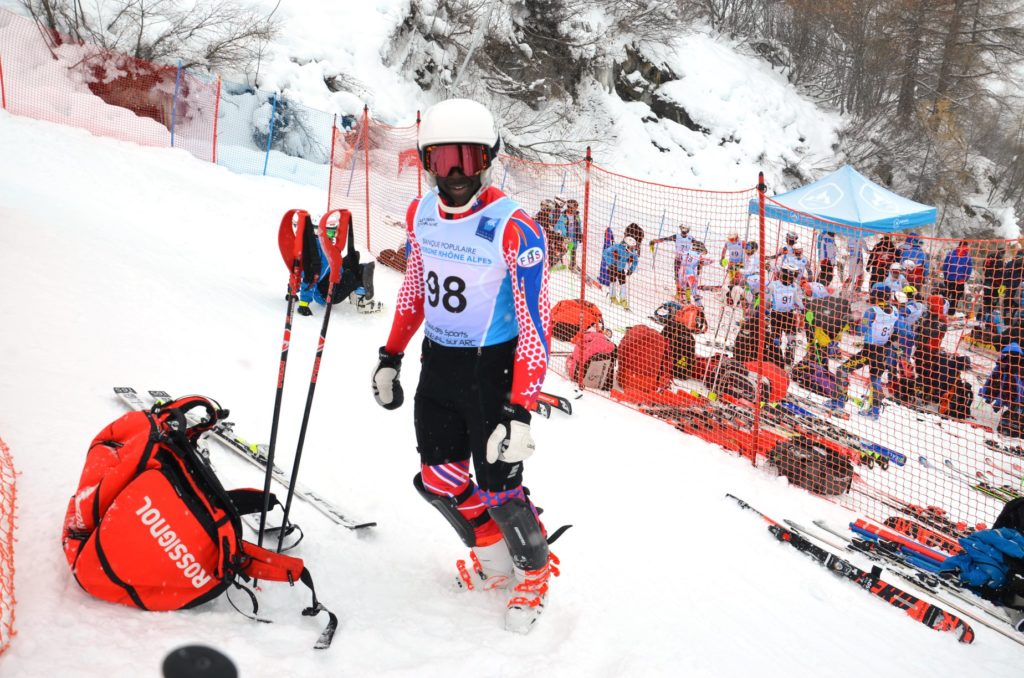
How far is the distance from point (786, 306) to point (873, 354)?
1.21 meters

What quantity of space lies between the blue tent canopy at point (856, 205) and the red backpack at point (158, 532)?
37.5 feet

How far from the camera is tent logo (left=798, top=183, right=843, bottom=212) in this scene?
1266cm

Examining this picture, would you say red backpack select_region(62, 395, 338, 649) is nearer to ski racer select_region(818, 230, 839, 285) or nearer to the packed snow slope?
the packed snow slope

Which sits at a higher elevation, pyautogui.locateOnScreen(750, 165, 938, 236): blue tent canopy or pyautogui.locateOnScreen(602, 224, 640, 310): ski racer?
pyautogui.locateOnScreen(750, 165, 938, 236): blue tent canopy

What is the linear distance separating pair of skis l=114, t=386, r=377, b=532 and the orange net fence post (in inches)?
31.9

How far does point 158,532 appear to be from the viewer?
2328 millimetres

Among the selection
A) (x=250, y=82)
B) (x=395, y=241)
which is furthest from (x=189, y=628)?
(x=250, y=82)

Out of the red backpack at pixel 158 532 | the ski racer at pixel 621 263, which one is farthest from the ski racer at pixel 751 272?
the red backpack at pixel 158 532

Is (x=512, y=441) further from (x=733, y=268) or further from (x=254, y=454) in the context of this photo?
(x=733, y=268)

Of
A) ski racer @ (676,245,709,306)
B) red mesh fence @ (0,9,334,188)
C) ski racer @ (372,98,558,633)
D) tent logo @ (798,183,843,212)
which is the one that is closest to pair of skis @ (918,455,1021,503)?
ski racer @ (676,245,709,306)

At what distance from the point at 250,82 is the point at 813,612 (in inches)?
678

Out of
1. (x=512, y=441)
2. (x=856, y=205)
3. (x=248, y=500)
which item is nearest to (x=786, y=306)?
(x=856, y=205)

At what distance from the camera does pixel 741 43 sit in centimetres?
2939

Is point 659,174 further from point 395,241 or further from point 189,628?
point 189,628
